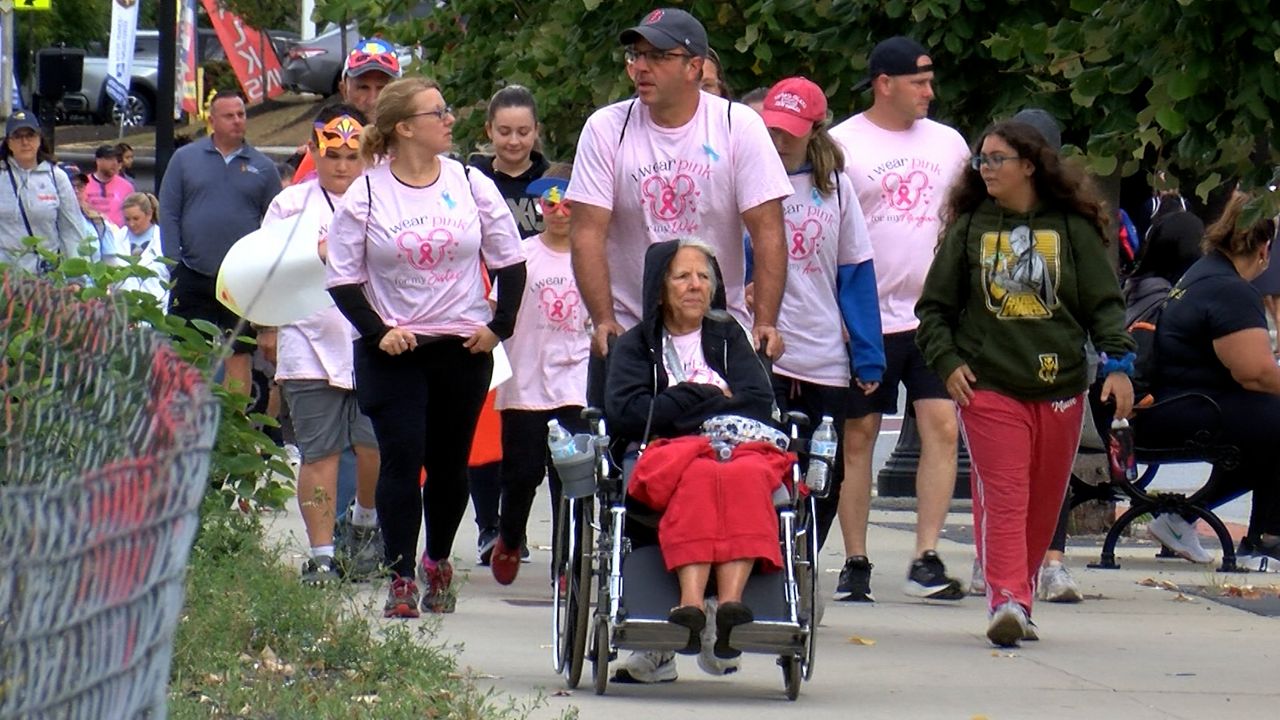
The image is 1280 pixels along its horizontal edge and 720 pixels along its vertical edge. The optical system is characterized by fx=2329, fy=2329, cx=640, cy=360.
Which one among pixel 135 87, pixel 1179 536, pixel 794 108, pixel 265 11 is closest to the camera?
pixel 794 108

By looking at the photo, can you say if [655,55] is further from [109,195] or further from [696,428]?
[109,195]

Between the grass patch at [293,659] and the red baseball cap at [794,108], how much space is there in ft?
7.32

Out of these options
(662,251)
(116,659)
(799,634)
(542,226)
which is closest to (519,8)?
(542,226)

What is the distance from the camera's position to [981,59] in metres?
11.8

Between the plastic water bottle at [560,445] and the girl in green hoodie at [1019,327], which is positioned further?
the girl in green hoodie at [1019,327]

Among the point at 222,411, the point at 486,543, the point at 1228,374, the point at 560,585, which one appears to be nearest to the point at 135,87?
the point at 486,543

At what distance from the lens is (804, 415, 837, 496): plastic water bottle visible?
6.80 meters

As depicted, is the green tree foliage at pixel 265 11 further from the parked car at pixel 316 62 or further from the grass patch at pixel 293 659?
the grass patch at pixel 293 659

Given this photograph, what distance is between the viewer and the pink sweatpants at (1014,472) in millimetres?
7773

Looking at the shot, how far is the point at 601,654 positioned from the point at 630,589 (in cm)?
20

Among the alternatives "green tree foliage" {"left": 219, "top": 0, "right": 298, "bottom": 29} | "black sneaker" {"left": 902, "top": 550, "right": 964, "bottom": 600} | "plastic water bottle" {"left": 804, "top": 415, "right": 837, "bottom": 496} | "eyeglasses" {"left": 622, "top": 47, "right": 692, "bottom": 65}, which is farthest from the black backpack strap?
"green tree foliage" {"left": 219, "top": 0, "right": 298, "bottom": 29}

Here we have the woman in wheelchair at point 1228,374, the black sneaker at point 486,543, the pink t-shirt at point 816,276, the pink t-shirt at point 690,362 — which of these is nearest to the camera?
the pink t-shirt at point 690,362

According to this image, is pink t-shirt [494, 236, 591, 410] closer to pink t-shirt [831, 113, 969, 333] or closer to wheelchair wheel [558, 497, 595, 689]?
pink t-shirt [831, 113, 969, 333]

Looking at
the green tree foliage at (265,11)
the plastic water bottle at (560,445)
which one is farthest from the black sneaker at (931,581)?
the green tree foliage at (265,11)
